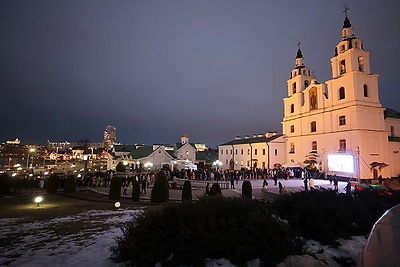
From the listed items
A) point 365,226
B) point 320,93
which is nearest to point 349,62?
point 320,93

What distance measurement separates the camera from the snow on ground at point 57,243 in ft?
17.1

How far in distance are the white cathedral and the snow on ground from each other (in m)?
31.9

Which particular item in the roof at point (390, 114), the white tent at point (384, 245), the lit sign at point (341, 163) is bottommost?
the white tent at point (384, 245)

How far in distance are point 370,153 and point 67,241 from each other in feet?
125

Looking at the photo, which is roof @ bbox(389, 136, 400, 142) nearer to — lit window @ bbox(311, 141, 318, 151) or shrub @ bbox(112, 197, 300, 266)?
lit window @ bbox(311, 141, 318, 151)

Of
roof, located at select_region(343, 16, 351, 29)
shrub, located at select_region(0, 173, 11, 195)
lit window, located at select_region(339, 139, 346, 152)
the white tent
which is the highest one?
roof, located at select_region(343, 16, 351, 29)

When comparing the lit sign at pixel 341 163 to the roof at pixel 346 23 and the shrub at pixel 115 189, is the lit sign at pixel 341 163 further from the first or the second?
the shrub at pixel 115 189

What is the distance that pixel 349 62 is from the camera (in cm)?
3322

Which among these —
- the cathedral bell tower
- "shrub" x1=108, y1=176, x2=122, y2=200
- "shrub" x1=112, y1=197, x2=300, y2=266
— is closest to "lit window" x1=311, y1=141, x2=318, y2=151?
the cathedral bell tower

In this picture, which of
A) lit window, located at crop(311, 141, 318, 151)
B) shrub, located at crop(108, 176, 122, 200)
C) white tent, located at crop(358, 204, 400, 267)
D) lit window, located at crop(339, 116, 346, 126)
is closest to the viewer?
white tent, located at crop(358, 204, 400, 267)

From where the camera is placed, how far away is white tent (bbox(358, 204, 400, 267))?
9.18 feet

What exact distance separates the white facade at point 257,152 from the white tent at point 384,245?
43.9 meters

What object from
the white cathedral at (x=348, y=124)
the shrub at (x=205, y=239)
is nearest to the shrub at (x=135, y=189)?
the shrub at (x=205, y=239)

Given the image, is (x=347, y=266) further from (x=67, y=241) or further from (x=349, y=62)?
(x=349, y=62)
